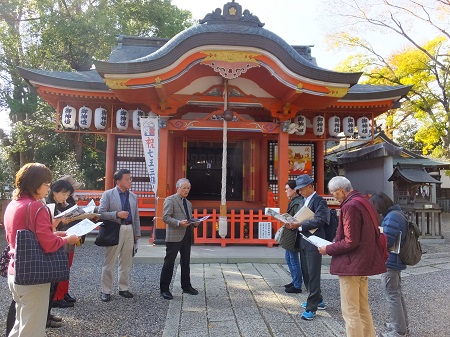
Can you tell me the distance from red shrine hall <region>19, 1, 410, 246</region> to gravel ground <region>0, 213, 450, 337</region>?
8.44 feet

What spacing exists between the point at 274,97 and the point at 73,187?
5898 mm

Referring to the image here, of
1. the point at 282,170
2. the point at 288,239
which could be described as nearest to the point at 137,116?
the point at 282,170

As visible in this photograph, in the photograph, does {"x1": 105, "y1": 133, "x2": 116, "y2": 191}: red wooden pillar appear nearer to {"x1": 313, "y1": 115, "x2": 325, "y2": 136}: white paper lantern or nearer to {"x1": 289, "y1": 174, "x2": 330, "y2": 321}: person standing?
{"x1": 313, "y1": 115, "x2": 325, "y2": 136}: white paper lantern

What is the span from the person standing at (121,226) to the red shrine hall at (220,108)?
10.0 ft

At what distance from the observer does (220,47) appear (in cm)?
700

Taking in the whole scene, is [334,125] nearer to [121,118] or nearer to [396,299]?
[121,118]

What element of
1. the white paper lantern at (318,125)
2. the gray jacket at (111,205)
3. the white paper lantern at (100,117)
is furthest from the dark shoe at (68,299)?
the white paper lantern at (318,125)

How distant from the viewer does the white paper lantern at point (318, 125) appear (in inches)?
384

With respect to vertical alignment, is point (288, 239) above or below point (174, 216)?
below

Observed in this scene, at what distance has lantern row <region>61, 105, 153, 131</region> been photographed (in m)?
9.12

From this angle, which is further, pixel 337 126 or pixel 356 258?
pixel 337 126

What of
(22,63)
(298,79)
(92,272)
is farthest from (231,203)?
(22,63)

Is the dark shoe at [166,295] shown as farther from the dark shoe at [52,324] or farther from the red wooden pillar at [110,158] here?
the red wooden pillar at [110,158]

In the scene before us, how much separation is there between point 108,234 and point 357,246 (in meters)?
2.95
